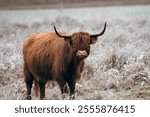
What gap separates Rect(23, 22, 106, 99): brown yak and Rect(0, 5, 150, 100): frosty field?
0.12 meters

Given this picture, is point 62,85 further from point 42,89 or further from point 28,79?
point 28,79

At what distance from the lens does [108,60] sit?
4934 mm

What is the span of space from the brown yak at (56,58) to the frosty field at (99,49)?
12cm

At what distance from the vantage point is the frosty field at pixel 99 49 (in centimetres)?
470

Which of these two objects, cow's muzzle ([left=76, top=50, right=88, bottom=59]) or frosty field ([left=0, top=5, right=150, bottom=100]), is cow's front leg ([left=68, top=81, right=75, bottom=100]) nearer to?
frosty field ([left=0, top=5, right=150, bottom=100])

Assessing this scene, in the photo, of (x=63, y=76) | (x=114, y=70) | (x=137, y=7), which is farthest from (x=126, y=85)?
(x=137, y=7)

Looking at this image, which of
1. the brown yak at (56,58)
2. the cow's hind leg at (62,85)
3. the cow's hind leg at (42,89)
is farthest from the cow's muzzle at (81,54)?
the cow's hind leg at (42,89)

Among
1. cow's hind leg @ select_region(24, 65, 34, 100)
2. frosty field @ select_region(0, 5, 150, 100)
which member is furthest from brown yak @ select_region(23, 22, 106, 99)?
frosty field @ select_region(0, 5, 150, 100)

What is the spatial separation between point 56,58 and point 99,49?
2.21ft

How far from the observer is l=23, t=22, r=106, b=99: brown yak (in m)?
4.32

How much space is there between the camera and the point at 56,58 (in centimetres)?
447

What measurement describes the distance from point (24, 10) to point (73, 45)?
1131 mm

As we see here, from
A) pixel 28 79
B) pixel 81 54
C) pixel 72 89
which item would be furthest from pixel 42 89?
pixel 81 54

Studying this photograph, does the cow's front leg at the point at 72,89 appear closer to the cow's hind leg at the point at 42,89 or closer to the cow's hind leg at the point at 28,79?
the cow's hind leg at the point at 42,89
